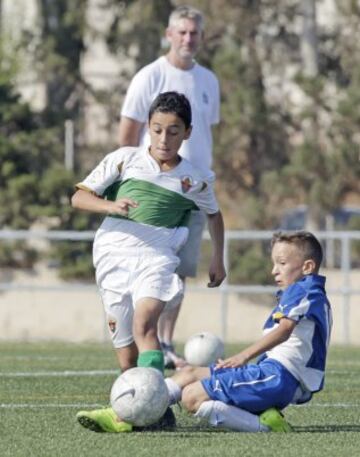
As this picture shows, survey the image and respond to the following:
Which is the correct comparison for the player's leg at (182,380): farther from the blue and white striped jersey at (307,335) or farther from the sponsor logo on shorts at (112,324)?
the sponsor logo on shorts at (112,324)

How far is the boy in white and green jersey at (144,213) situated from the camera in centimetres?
802

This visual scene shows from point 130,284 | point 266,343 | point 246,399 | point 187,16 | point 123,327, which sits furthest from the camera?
point 187,16

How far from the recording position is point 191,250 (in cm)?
1128

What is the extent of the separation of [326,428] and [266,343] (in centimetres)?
60

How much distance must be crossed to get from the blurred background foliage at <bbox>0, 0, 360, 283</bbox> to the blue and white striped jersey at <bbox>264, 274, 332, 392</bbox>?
575 inches

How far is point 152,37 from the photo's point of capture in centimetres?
2775

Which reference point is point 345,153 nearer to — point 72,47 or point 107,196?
point 72,47

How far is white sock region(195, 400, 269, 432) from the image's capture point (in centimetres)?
741

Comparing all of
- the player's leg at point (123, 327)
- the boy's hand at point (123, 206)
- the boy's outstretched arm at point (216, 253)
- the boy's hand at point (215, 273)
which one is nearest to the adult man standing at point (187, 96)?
the boy's outstretched arm at point (216, 253)

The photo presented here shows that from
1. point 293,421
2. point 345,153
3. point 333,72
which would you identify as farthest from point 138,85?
point 333,72

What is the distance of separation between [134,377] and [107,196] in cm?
134

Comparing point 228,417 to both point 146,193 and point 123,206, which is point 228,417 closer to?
point 123,206

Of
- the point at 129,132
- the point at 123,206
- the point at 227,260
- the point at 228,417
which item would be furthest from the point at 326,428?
the point at 227,260

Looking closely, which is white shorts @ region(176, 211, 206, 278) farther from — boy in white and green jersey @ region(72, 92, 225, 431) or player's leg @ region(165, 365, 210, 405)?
player's leg @ region(165, 365, 210, 405)
